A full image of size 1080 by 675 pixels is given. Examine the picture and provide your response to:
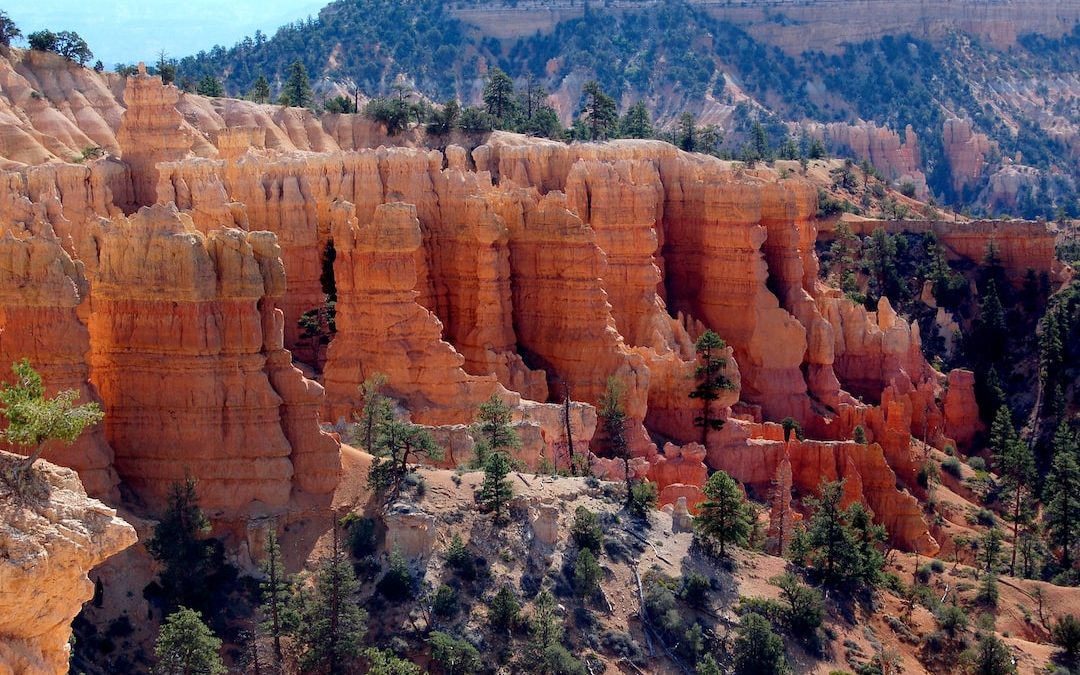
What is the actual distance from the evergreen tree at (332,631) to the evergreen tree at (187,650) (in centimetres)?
237

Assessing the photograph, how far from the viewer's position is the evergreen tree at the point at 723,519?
42.3 metres

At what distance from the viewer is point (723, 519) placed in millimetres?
42344

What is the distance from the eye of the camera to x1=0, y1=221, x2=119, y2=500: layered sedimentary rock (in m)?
35.0

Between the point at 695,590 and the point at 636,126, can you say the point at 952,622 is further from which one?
the point at 636,126

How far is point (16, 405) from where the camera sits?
27859 mm

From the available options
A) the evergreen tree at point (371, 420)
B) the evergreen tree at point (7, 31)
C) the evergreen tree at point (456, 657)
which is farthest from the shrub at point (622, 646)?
the evergreen tree at point (7, 31)

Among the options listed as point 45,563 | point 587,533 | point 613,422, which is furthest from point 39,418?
point 613,422

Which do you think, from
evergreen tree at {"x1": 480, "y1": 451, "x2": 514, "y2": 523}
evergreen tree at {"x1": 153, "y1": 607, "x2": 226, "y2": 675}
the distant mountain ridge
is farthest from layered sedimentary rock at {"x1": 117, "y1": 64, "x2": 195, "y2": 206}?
the distant mountain ridge

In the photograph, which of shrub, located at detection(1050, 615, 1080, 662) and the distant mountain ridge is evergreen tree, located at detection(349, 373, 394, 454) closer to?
shrub, located at detection(1050, 615, 1080, 662)

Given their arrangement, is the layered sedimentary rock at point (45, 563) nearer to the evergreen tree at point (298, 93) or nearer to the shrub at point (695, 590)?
the shrub at point (695, 590)

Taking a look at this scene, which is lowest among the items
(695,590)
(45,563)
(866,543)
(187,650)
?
(866,543)

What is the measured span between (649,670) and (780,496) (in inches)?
642

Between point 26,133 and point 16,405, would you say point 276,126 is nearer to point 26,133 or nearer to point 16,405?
point 26,133

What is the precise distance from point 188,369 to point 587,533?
33.2 ft
